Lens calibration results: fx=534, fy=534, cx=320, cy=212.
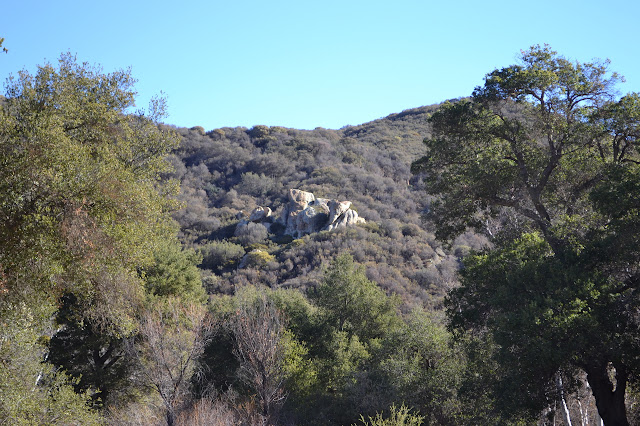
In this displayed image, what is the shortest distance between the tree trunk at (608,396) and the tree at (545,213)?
2cm

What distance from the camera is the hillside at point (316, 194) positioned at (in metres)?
38.2

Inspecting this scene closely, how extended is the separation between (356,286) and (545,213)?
12.0 meters

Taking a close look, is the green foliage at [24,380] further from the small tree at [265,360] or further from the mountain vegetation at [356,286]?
the small tree at [265,360]

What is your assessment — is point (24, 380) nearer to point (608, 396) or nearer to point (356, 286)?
point (608, 396)

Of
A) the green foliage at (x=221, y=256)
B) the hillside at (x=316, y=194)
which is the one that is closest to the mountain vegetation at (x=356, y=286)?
the hillside at (x=316, y=194)

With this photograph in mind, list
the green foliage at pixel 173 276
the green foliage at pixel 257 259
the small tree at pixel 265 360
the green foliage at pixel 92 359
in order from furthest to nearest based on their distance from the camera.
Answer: the green foliage at pixel 257 259, the green foliage at pixel 173 276, the green foliage at pixel 92 359, the small tree at pixel 265 360

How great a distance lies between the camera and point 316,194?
165 ft

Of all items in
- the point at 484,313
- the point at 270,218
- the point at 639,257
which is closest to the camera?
the point at 639,257

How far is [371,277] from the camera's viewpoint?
1435 inches

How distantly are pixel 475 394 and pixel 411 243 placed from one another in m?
30.1

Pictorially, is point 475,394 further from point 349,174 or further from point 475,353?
point 349,174

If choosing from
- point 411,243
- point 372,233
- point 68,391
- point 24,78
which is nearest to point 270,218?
point 372,233

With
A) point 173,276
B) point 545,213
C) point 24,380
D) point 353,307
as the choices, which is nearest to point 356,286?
point 353,307

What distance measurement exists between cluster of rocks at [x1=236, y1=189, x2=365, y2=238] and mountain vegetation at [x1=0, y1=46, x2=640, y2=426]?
63.9 ft
